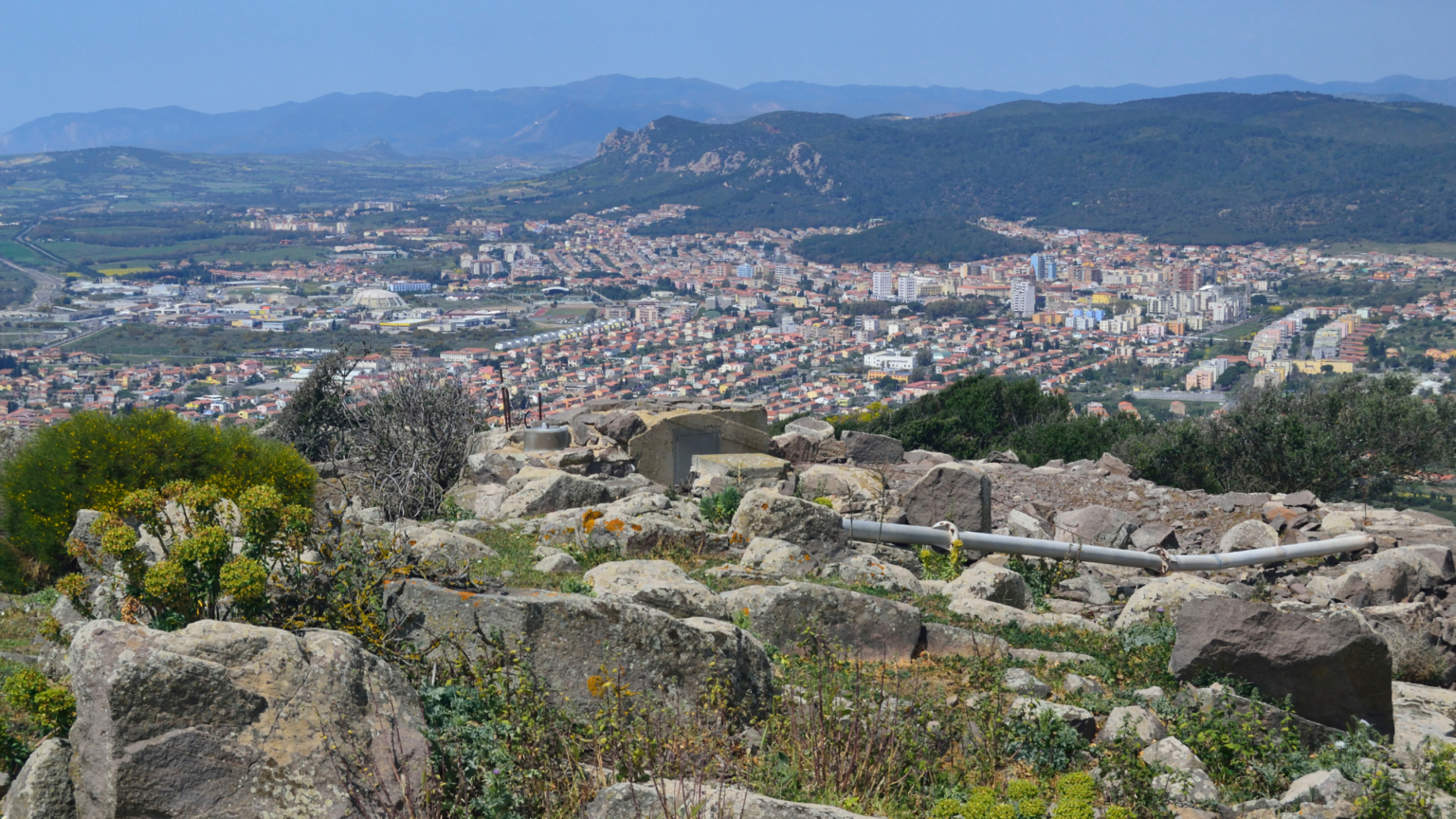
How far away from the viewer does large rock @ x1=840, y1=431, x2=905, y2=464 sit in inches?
568

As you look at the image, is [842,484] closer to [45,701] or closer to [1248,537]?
[1248,537]

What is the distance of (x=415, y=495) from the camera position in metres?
10.8

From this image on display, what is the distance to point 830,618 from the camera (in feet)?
20.4

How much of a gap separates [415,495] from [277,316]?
64.6 metres

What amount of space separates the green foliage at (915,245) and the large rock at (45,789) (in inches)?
4946

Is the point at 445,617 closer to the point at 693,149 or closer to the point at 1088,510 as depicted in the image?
the point at 1088,510

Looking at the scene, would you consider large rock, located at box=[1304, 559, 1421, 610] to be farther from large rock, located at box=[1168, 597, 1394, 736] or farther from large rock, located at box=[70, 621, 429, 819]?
large rock, located at box=[70, 621, 429, 819]

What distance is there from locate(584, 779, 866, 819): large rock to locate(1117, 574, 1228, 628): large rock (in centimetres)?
414

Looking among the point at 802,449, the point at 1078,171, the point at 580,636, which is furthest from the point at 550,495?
the point at 1078,171

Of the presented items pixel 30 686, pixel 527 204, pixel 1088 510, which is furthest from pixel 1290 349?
pixel 527 204

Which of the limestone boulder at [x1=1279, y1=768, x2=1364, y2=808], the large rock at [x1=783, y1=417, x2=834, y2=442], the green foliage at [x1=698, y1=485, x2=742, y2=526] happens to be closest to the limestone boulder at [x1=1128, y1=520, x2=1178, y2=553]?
the green foliage at [x1=698, y1=485, x2=742, y2=526]

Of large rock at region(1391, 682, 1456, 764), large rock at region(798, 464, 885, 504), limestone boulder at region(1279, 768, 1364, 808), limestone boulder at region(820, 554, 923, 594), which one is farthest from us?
large rock at region(798, 464, 885, 504)

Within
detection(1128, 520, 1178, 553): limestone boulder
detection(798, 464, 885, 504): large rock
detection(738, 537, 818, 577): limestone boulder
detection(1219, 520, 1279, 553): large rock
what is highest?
detection(738, 537, 818, 577): limestone boulder

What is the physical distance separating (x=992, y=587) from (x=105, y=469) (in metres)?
7.58
